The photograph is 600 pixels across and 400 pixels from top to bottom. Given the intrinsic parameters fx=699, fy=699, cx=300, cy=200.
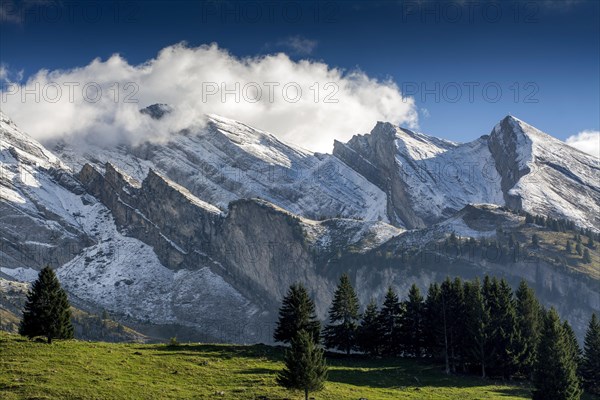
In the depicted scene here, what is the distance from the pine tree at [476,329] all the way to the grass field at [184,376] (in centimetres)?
540

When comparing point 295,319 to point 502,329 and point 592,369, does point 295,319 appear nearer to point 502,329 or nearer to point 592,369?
point 502,329

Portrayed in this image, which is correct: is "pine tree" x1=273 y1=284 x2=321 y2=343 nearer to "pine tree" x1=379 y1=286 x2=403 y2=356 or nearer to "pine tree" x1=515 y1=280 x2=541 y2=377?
"pine tree" x1=379 y1=286 x2=403 y2=356

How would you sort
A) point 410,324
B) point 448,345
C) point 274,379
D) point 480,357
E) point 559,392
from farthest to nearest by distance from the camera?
1. point 410,324
2. point 448,345
3. point 480,357
4. point 559,392
5. point 274,379

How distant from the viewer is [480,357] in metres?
114

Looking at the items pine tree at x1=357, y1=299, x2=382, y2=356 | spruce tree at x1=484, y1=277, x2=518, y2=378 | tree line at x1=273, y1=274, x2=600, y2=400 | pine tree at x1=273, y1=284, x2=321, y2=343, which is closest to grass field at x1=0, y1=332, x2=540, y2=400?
pine tree at x1=273, y1=284, x2=321, y2=343

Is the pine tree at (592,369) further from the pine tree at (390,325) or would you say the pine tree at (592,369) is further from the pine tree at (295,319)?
the pine tree at (295,319)

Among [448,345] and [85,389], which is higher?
[448,345]

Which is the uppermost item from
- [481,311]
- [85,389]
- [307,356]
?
[481,311]

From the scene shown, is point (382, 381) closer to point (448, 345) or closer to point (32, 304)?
point (448, 345)

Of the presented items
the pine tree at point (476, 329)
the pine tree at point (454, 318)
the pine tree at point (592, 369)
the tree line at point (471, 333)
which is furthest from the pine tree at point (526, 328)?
the pine tree at point (454, 318)

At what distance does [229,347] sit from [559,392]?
1877 inches

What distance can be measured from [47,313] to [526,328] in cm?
7778

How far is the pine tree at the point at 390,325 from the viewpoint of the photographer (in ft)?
431

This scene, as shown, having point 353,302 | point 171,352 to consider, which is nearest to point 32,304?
point 171,352
